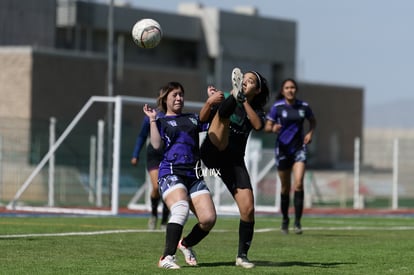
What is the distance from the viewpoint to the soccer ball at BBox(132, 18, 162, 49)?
13.3m

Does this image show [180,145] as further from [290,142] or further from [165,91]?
[290,142]

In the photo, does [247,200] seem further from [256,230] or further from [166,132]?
[256,230]

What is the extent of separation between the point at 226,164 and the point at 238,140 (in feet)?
0.88

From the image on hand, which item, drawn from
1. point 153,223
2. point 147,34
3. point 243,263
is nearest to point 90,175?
point 153,223

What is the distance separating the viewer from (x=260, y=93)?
12148mm

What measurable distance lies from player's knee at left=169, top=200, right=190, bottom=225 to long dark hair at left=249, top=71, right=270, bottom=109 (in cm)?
130

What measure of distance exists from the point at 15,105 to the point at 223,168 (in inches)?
1571

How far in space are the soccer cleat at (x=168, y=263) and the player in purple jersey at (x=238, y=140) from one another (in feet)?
2.44

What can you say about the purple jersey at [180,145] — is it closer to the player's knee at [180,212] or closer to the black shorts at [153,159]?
the player's knee at [180,212]

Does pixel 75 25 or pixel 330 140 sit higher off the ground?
pixel 75 25

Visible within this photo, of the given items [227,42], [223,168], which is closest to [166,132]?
[223,168]

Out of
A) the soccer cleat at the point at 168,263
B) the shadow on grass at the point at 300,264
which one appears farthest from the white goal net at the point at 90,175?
the soccer cleat at the point at 168,263

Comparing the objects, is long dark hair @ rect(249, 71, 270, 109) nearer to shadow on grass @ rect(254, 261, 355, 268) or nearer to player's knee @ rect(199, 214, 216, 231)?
player's knee @ rect(199, 214, 216, 231)

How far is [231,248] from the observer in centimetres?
1458
